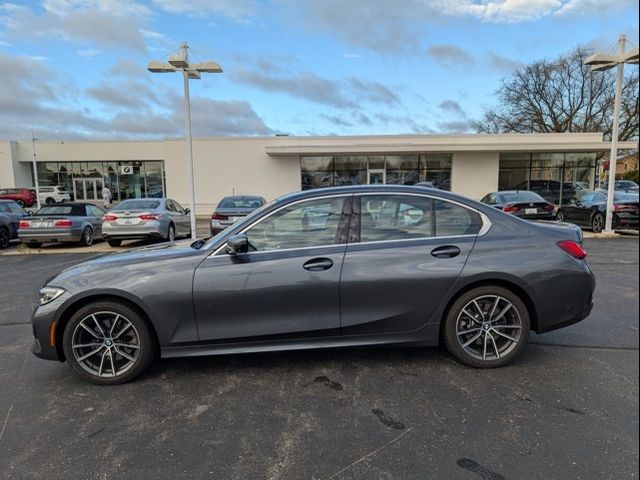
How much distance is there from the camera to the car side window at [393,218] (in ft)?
12.9

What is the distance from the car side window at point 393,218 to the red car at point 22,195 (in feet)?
121

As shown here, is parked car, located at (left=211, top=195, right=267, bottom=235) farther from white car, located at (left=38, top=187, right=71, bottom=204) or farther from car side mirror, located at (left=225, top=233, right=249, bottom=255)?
white car, located at (left=38, top=187, right=71, bottom=204)

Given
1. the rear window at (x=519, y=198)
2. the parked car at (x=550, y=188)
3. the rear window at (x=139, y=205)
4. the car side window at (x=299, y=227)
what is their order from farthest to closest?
the parked car at (x=550, y=188)
the rear window at (x=519, y=198)
the rear window at (x=139, y=205)
the car side window at (x=299, y=227)

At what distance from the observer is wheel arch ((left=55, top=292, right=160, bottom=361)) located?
367 cm

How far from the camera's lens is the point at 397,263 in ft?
12.4

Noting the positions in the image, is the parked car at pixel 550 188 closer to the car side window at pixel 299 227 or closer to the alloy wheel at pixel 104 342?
the car side window at pixel 299 227

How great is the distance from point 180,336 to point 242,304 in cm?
58

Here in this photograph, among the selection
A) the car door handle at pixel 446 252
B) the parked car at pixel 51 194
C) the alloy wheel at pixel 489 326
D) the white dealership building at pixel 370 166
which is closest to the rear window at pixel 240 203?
the car door handle at pixel 446 252

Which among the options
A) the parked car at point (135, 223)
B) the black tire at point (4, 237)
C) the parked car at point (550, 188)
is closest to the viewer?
the parked car at point (135, 223)

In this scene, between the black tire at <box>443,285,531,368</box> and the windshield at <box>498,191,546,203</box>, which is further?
the windshield at <box>498,191,546,203</box>

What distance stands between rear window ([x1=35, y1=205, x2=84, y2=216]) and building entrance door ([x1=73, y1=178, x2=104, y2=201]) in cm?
2545

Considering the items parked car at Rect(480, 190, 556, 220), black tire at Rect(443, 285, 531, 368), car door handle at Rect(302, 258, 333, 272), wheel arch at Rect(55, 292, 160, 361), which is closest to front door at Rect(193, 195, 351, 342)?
car door handle at Rect(302, 258, 333, 272)

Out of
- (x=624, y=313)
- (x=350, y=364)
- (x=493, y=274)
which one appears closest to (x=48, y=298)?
(x=350, y=364)

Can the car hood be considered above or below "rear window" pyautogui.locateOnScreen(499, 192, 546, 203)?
below
